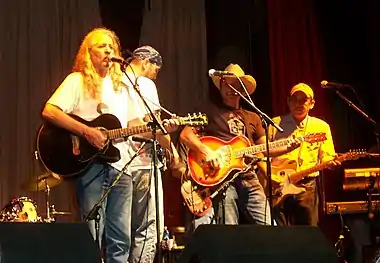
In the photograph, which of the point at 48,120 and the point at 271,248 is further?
the point at 48,120

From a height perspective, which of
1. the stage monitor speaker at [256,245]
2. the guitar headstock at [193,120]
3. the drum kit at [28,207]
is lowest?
the stage monitor speaker at [256,245]

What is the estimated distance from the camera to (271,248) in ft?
12.3

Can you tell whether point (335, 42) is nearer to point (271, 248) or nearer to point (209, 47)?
point (209, 47)

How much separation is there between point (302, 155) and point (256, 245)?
10.1ft

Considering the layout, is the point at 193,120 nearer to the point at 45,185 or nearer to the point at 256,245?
the point at 256,245

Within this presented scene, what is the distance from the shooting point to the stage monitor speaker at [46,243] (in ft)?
11.4

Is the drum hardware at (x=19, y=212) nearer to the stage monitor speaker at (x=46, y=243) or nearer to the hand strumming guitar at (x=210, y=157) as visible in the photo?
the hand strumming guitar at (x=210, y=157)

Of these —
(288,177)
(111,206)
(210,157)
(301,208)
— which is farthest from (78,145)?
(301,208)

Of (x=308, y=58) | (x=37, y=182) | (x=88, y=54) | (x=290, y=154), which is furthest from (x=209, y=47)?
(x=88, y=54)

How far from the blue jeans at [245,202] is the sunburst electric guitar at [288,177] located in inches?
24.2

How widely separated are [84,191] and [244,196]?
1612 mm

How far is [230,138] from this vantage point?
20.1 feet

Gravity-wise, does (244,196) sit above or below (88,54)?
Result: below

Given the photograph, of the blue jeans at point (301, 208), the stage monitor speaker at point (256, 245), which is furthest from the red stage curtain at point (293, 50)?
the stage monitor speaker at point (256, 245)
